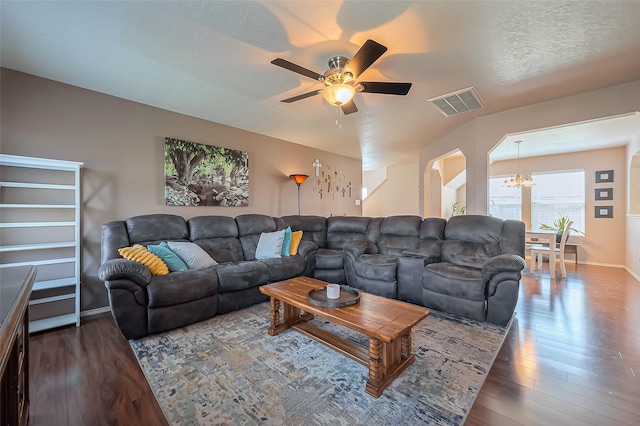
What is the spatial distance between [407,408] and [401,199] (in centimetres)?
670

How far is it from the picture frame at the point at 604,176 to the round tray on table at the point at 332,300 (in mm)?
6999

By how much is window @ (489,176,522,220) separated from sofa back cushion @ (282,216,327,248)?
539 cm

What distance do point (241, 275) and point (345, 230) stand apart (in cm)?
221

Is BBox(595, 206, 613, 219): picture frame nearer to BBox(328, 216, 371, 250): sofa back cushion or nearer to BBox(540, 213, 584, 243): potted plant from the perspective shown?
BBox(540, 213, 584, 243): potted plant

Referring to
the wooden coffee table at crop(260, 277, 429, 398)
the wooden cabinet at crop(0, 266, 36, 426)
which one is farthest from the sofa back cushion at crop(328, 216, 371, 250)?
the wooden cabinet at crop(0, 266, 36, 426)

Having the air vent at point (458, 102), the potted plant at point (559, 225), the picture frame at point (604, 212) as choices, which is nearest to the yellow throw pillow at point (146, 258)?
the air vent at point (458, 102)

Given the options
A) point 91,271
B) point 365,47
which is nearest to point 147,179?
point 91,271

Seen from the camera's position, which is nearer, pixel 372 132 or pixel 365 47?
pixel 365 47

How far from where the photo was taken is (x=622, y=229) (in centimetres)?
548

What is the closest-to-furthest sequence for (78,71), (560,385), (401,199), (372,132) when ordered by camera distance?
(560,385) < (78,71) < (372,132) < (401,199)

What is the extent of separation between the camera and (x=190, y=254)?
2.94 metres

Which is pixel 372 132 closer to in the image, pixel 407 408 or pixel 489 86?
pixel 489 86

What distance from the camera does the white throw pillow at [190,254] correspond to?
289 cm

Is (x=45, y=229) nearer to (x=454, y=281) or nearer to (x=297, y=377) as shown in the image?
(x=297, y=377)
